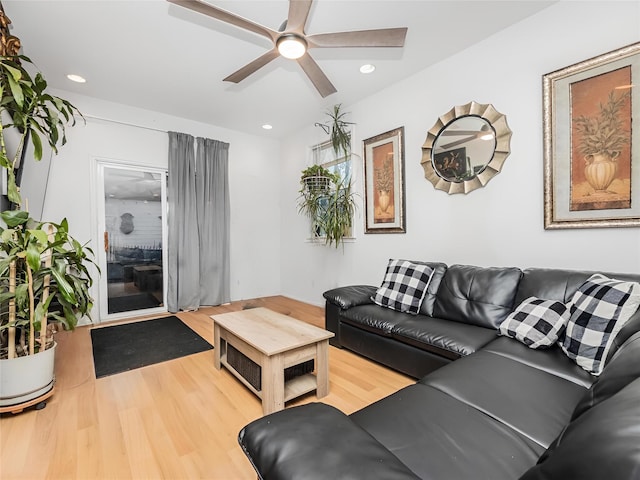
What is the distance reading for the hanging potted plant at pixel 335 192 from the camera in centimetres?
379

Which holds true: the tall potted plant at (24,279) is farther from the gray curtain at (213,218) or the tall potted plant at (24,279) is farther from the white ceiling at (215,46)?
the gray curtain at (213,218)

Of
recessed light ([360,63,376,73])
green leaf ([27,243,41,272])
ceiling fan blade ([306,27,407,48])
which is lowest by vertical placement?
green leaf ([27,243,41,272])

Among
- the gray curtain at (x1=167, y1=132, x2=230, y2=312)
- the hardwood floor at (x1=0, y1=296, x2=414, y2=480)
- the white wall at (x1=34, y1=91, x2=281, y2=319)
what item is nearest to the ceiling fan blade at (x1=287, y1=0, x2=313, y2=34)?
the hardwood floor at (x1=0, y1=296, x2=414, y2=480)

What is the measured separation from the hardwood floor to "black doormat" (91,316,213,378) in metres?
0.14

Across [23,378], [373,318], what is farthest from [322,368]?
[23,378]

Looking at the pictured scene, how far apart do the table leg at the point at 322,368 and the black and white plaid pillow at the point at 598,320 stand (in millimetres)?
1394

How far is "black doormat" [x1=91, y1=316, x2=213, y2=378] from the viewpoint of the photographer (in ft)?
8.38

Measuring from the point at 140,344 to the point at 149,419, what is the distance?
1.43m

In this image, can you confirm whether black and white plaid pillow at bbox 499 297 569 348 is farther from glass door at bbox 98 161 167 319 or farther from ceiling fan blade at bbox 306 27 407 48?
glass door at bbox 98 161 167 319

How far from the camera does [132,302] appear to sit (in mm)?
4012

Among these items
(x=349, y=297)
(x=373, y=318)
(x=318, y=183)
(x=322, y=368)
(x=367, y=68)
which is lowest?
(x=322, y=368)

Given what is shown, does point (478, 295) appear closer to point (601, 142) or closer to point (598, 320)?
point (598, 320)

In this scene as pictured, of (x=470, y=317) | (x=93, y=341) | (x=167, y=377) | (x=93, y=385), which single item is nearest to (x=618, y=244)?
(x=470, y=317)

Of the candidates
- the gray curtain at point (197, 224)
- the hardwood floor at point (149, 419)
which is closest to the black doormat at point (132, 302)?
the gray curtain at point (197, 224)
